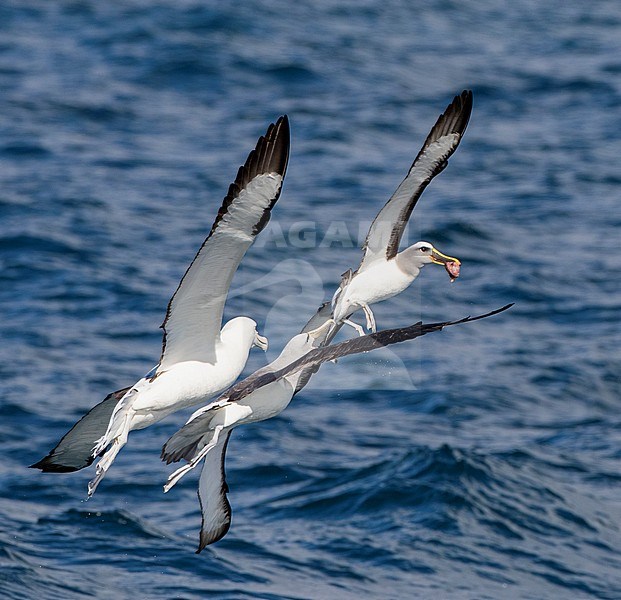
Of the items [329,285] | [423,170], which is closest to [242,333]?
[423,170]

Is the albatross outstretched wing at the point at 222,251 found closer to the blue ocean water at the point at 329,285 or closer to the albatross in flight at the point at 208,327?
the albatross in flight at the point at 208,327

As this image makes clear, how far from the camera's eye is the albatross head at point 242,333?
37.9 ft

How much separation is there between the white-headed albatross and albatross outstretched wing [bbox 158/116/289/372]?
52 cm

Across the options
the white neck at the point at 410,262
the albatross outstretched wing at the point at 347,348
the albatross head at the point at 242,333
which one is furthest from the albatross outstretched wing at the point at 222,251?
the white neck at the point at 410,262

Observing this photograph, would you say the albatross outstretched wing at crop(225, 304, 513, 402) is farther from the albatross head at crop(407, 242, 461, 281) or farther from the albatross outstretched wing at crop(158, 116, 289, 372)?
the albatross head at crop(407, 242, 461, 281)

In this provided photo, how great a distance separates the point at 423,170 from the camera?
1248 centimetres

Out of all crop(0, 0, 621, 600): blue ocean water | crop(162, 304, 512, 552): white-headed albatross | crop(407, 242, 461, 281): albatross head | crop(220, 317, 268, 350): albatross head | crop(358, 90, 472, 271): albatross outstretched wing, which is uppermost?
crop(358, 90, 472, 271): albatross outstretched wing

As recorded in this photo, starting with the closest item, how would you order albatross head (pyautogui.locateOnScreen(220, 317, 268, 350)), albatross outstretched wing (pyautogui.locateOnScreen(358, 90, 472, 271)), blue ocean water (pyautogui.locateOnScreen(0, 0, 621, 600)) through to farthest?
albatross head (pyautogui.locateOnScreen(220, 317, 268, 350)) < albatross outstretched wing (pyautogui.locateOnScreen(358, 90, 472, 271)) < blue ocean water (pyautogui.locateOnScreen(0, 0, 621, 600))

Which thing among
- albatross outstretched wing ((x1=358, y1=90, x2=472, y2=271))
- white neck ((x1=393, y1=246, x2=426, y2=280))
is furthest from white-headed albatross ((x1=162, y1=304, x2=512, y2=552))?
albatross outstretched wing ((x1=358, y1=90, x2=472, y2=271))

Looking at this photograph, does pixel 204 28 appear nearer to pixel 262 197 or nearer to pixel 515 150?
pixel 515 150

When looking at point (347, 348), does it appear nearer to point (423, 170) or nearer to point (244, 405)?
point (244, 405)

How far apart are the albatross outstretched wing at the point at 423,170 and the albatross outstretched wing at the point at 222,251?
2185 millimetres

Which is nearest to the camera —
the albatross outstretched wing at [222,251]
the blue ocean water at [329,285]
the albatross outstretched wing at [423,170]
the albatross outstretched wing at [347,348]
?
the albatross outstretched wing at [222,251]

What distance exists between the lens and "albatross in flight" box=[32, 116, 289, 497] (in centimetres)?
1052
